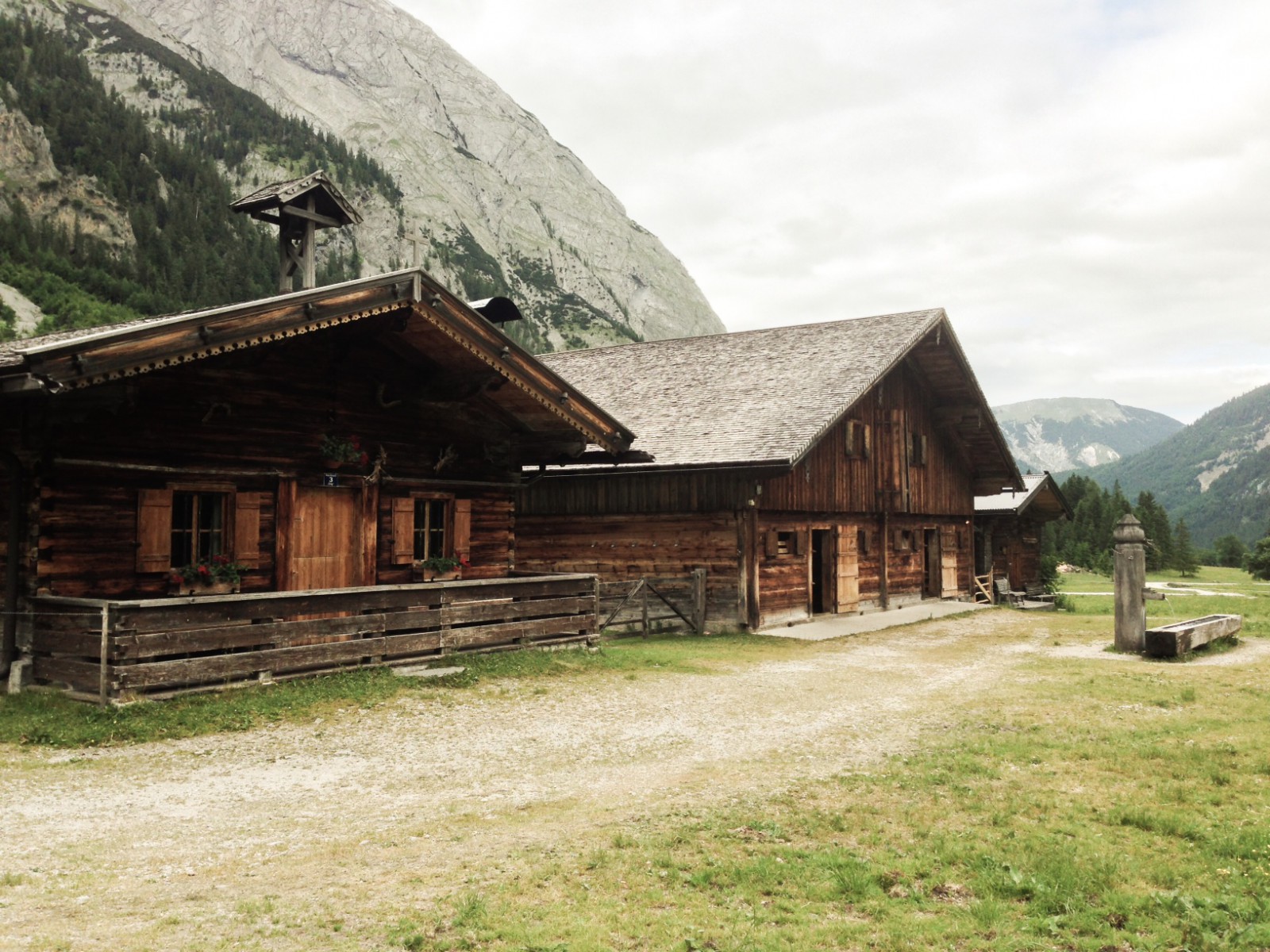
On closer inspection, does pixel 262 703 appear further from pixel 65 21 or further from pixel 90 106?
pixel 65 21

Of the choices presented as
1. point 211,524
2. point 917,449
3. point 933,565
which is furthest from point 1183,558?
point 211,524

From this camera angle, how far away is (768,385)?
82.0 ft

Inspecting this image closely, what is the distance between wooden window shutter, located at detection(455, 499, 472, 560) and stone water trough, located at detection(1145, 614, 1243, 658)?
39.9 ft

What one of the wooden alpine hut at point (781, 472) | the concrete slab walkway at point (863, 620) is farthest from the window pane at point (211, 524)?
the concrete slab walkway at point (863, 620)

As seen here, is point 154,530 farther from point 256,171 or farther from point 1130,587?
point 256,171

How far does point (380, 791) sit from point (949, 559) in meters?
26.8

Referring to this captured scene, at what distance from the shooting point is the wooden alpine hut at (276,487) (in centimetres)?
1161

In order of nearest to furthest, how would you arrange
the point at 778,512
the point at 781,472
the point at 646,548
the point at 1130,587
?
the point at 1130,587
the point at 781,472
the point at 646,548
the point at 778,512

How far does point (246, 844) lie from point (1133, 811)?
6.56m

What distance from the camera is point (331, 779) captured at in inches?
345

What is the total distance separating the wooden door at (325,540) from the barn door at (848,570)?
44.9 feet

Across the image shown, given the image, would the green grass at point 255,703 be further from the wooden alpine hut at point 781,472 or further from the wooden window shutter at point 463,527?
the wooden alpine hut at point 781,472

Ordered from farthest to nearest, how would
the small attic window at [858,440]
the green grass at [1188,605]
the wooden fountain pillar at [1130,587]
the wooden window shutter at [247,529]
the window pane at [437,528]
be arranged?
1. the small attic window at [858,440]
2. the green grass at [1188,605]
3. the wooden fountain pillar at [1130,587]
4. the window pane at [437,528]
5. the wooden window shutter at [247,529]

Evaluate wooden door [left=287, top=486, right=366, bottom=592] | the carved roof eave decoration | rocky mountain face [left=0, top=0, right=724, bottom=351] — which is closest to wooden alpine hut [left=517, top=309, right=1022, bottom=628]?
the carved roof eave decoration
